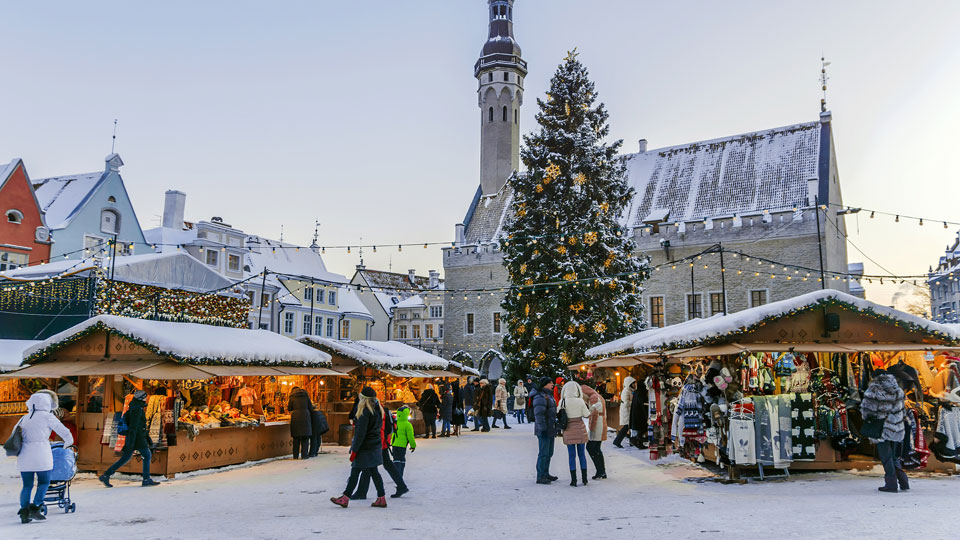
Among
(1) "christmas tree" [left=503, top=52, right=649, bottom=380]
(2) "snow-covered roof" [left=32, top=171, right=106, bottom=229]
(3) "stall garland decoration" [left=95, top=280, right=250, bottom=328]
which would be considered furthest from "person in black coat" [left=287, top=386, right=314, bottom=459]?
(2) "snow-covered roof" [left=32, top=171, right=106, bottom=229]

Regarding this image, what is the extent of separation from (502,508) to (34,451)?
5177 millimetres

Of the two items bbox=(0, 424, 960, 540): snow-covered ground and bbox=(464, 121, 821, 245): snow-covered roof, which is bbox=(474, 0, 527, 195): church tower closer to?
bbox=(464, 121, 821, 245): snow-covered roof

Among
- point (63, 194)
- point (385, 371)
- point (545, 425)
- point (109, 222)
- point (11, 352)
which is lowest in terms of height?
point (545, 425)

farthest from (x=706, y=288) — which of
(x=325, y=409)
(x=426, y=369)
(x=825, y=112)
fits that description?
(x=325, y=409)

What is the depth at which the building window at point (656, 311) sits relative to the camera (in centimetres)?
3681

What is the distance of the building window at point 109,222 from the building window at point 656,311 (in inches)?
1019

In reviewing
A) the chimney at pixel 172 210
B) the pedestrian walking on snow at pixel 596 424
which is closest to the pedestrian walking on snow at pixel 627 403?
the pedestrian walking on snow at pixel 596 424

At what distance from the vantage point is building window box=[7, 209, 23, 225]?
88.1ft

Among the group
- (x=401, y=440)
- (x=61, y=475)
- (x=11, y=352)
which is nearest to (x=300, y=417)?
(x=401, y=440)

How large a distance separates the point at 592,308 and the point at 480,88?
94.4ft

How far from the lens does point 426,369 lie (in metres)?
21.7

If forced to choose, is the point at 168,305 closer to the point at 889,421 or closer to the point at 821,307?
the point at 821,307

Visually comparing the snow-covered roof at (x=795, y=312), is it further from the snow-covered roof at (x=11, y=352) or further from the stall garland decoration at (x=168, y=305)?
the snow-covered roof at (x=11, y=352)

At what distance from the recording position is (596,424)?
10.4m
